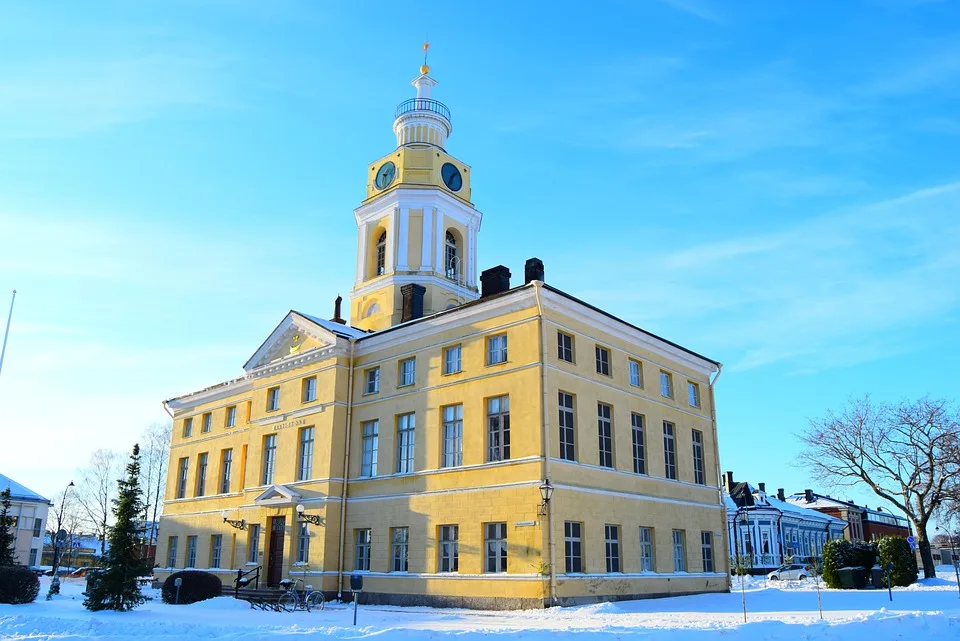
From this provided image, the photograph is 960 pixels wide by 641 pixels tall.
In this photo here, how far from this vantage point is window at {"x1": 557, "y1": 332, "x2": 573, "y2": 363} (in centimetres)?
2445

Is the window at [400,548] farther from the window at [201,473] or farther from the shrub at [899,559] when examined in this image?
the shrub at [899,559]

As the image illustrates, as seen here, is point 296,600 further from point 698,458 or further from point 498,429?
point 698,458

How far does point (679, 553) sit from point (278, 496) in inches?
583

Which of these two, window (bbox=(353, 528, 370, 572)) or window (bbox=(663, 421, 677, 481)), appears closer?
window (bbox=(353, 528, 370, 572))

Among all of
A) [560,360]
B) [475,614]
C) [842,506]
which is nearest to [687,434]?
[560,360]

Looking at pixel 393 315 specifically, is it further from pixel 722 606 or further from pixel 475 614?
pixel 722 606

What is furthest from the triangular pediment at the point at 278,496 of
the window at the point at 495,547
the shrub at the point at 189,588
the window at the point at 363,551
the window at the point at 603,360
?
the window at the point at 603,360

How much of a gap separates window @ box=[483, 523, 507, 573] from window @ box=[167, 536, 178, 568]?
1916 cm

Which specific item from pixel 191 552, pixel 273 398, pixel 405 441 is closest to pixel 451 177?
pixel 273 398

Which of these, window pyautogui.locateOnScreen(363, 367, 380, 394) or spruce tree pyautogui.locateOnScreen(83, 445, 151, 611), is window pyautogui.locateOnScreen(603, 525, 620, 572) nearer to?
window pyautogui.locateOnScreen(363, 367, 380, 394)

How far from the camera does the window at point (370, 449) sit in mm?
27688

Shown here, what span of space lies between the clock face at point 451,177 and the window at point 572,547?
733 inches

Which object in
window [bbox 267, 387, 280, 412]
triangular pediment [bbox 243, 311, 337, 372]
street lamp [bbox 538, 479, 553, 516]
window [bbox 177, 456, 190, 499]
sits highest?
triangular pediment [bbox 243, 311, 337, 372]

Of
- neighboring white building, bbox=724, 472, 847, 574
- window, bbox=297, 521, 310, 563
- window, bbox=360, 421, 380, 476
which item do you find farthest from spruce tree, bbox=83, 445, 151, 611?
neighboring white building, bbox=724, 472, 847, 574
